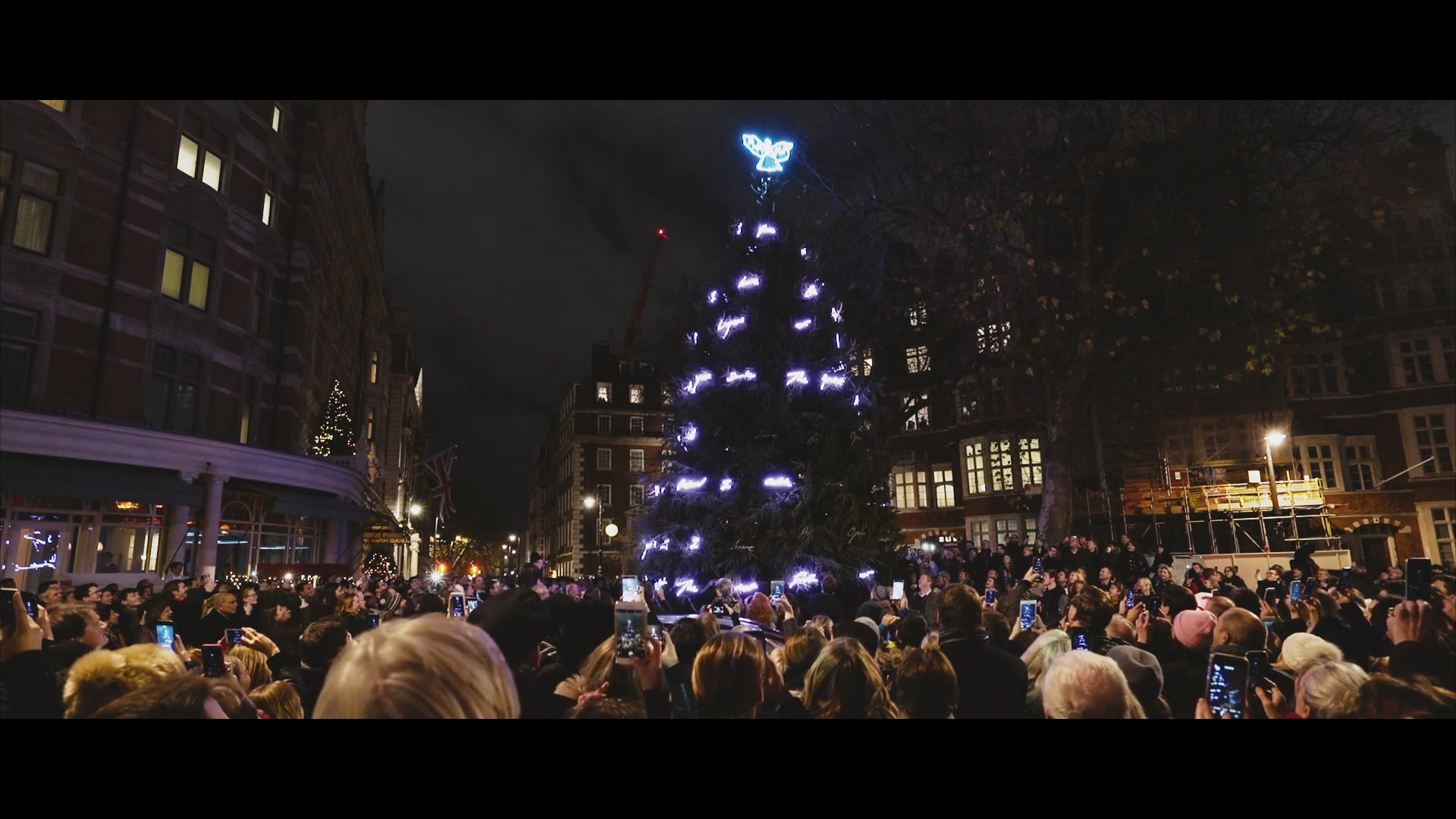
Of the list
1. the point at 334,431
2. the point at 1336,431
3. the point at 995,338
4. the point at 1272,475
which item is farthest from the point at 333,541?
the point at 1336,431

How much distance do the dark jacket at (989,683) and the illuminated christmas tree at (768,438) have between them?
12.9 m

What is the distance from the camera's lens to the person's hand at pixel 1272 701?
15.7ft

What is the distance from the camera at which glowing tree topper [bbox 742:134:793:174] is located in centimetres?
2228

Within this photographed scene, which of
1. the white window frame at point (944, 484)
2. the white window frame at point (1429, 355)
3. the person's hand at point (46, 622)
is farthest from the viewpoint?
the white window frame at point (944, 484)

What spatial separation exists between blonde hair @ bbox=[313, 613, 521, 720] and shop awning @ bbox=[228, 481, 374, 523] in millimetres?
22453

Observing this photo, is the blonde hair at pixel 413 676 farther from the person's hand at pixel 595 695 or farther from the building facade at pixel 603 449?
the building facade at pixel 603 449

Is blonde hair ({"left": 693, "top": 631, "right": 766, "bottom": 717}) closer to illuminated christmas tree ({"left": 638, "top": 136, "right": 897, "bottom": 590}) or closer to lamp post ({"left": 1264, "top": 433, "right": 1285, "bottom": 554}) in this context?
illuminated christmas tree ({"left": 638, "top": 136, "right": 897, "bottom": 590})

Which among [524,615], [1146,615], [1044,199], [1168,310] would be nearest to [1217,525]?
[1168,310]

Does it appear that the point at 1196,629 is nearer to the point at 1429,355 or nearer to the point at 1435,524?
the point at 1435,524

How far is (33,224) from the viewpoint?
18.3m

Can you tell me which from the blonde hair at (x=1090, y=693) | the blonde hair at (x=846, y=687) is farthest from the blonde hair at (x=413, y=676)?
the blonde hair at (x=1090, y=693)

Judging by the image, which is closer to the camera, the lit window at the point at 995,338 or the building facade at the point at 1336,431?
the lit window at the point at 995,338

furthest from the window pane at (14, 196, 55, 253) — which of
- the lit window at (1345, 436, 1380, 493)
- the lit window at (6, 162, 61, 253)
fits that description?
the lit window at (1345, 436, 1380, 493)
